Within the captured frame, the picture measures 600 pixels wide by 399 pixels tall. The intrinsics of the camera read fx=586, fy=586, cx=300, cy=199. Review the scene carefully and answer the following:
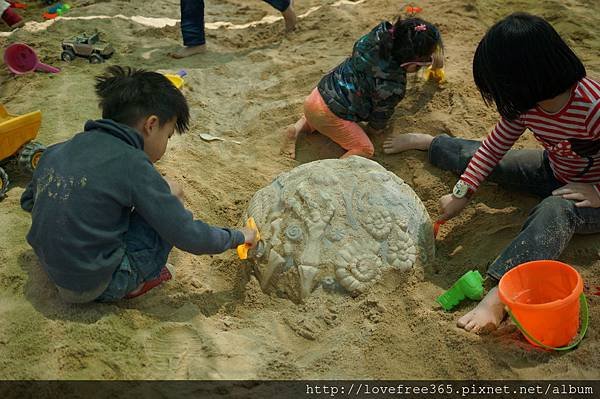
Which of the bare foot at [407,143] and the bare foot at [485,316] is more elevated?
the bare foot at [485,316]

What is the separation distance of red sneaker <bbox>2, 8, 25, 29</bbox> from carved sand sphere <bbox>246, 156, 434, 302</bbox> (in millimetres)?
3709

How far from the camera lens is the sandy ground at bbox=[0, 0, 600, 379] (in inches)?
76.5

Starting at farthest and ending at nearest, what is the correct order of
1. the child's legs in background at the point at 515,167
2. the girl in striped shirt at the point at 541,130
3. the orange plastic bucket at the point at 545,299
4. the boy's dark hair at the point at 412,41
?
the boy's dark hair at the point at 412,41 < the child's legs in background at the point at 515,167 < the girl in striped shirt at the point at 541,130 < the orange plastic bucket at the point at 545,299

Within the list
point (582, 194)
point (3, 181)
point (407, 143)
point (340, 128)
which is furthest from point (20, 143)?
point (582, 194)

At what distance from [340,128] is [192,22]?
1840mm

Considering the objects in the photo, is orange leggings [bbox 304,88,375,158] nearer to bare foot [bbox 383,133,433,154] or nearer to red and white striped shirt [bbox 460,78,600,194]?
bare foot [bbox 383,133,433,154]

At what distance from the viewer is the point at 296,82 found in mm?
4117

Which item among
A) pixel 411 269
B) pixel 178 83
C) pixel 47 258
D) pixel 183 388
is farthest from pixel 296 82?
pixel 183 388

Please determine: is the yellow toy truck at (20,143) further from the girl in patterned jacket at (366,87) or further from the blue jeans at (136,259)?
the girl in patterned jacket at (366,87)

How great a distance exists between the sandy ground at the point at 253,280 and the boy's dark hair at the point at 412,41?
1.55ft

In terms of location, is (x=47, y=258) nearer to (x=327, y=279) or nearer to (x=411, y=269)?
(x=327, y=279)

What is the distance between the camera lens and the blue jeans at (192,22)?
4562 mm

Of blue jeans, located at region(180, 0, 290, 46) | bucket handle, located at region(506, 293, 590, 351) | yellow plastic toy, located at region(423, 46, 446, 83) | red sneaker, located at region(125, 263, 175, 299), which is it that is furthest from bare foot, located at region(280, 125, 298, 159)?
bucket handle, located at region(506, 293, 590, 351)

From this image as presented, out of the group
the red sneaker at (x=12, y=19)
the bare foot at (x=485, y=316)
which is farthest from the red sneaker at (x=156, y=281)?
the red sneaker at (x=12, y=19)
